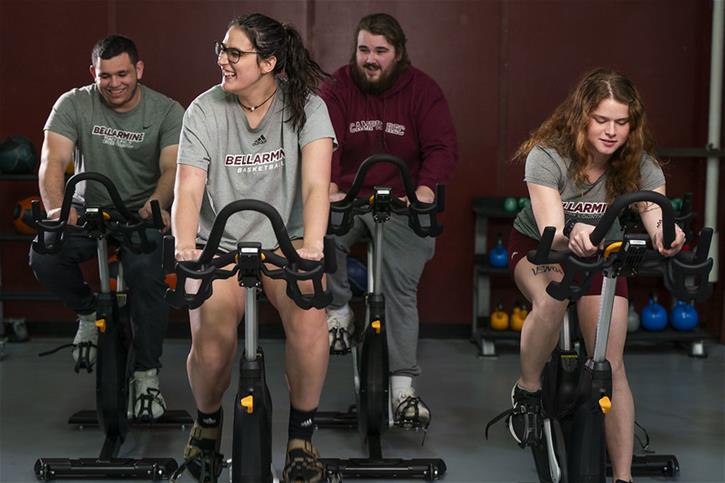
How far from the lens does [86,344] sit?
4309mm

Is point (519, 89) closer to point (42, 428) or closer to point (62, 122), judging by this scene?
point (62, 122)

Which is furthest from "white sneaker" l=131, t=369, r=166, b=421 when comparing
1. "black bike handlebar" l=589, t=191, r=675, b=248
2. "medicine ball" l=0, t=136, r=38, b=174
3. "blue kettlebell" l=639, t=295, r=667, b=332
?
"blue kettlebell" l=639, t=295, r=667, b=332

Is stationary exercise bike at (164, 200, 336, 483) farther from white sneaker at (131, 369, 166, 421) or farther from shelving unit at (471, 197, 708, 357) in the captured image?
shelving unit at (471, 197, 708, 357)

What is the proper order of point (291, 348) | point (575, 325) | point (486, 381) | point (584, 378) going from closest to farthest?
point (584, 378) < point (291, 348) < point (575, 325) < point (486, 381)

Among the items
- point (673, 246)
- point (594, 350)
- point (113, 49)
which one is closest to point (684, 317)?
point (594, 350)

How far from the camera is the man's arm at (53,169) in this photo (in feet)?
13.9

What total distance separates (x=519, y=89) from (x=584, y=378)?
127 inches

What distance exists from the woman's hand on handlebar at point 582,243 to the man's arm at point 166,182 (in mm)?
1793

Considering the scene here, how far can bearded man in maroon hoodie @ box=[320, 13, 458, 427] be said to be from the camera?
432 cm

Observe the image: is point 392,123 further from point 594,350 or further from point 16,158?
point 16,158

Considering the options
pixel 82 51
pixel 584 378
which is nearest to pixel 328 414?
pixel 584 378

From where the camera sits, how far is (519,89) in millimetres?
6102

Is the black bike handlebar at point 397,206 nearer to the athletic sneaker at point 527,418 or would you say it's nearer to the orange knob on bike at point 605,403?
the athletic sneaker at point 527,418

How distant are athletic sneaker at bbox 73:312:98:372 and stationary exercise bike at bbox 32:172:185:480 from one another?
0.99ft
